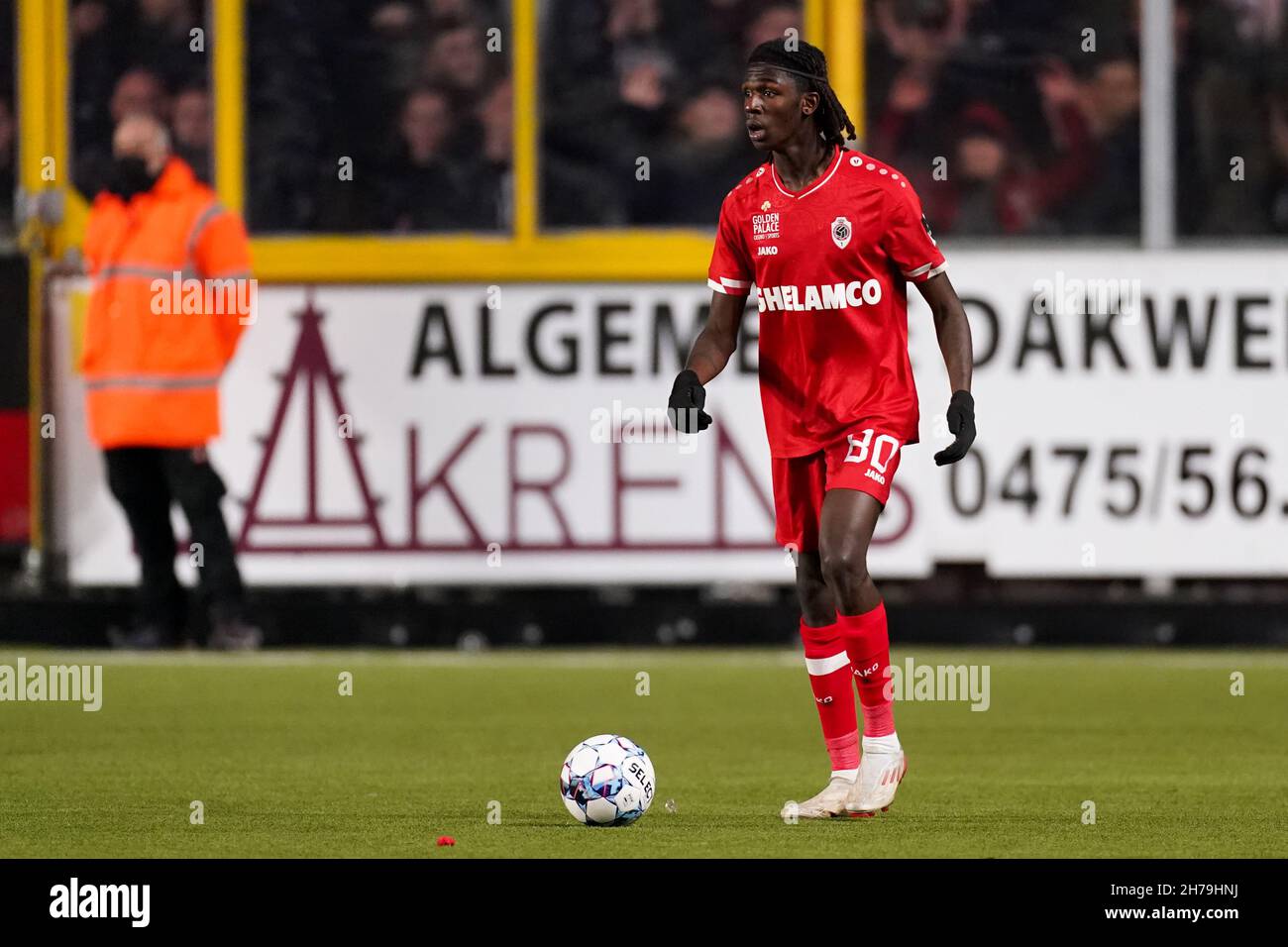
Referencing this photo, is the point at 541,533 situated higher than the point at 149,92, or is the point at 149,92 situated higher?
the point at 149,92

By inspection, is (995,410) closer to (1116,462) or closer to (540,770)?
(1116,462)

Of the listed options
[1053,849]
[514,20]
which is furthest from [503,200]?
[1053,849]

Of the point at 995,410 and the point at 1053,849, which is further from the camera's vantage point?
the point at 995,410

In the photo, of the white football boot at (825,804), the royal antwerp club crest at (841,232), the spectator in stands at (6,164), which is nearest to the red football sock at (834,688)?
the white football boot at (825,804)

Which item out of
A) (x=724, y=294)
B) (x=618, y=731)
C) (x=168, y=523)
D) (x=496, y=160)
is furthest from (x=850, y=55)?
(x=724, y=294)

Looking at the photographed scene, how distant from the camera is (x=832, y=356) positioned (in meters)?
8.83

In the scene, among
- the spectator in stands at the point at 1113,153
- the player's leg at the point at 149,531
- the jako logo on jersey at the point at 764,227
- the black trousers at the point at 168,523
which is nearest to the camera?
the jako logo on jersey at the point at 764,227

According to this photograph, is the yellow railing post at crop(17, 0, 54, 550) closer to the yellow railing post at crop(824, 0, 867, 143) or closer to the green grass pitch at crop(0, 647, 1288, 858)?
the green grass pitch at crop(0, 647, 1288, 858)

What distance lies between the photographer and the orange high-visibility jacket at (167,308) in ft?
47.4

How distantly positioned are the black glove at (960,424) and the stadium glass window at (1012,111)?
6815mm

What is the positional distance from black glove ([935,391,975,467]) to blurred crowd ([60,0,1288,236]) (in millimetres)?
6866

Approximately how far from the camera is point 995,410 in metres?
14.8

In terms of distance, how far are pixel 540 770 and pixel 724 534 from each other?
505cm

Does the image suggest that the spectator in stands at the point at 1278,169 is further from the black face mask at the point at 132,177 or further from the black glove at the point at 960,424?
the black glove at the point at 960,424
